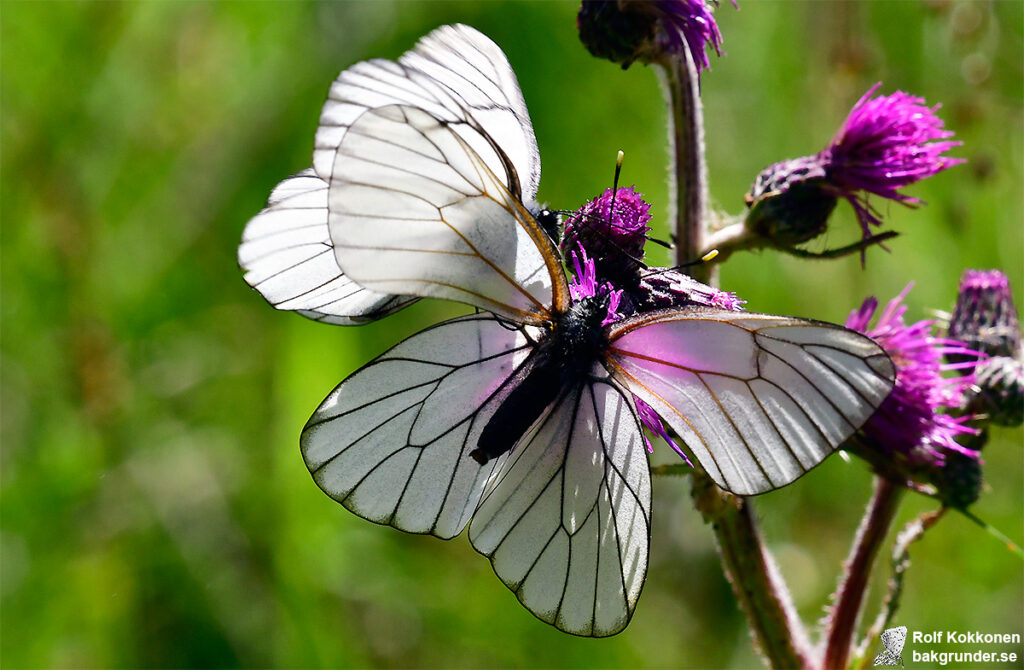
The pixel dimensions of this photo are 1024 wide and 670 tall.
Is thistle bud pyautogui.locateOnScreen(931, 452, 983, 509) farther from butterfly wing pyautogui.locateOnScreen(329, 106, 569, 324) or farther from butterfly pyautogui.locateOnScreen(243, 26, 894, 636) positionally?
butterfly wing pyautogui.locateOnScreen(329, 106, 569, 324)

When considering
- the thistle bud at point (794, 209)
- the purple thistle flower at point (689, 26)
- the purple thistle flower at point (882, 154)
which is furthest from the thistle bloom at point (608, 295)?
the purple thistle flower at point (882, 154)

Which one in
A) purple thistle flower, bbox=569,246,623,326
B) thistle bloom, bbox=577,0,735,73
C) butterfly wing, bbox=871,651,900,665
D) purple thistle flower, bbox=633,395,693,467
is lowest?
butterfly wing, bbox=871,651,900,665

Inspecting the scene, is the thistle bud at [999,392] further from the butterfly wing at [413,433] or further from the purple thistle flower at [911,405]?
the butterfly wing at [413,433]

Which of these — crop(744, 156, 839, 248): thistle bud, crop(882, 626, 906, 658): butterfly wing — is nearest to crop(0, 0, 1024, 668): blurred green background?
crop(882, 626, 906, 658): butterfly wing

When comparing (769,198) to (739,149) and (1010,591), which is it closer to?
(739,149)

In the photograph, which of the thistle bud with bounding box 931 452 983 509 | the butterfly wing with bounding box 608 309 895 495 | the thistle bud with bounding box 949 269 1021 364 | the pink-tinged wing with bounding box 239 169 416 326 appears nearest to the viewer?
the butterfly wing with bounding box 608 309 895 495

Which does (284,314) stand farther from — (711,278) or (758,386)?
(758,386)
